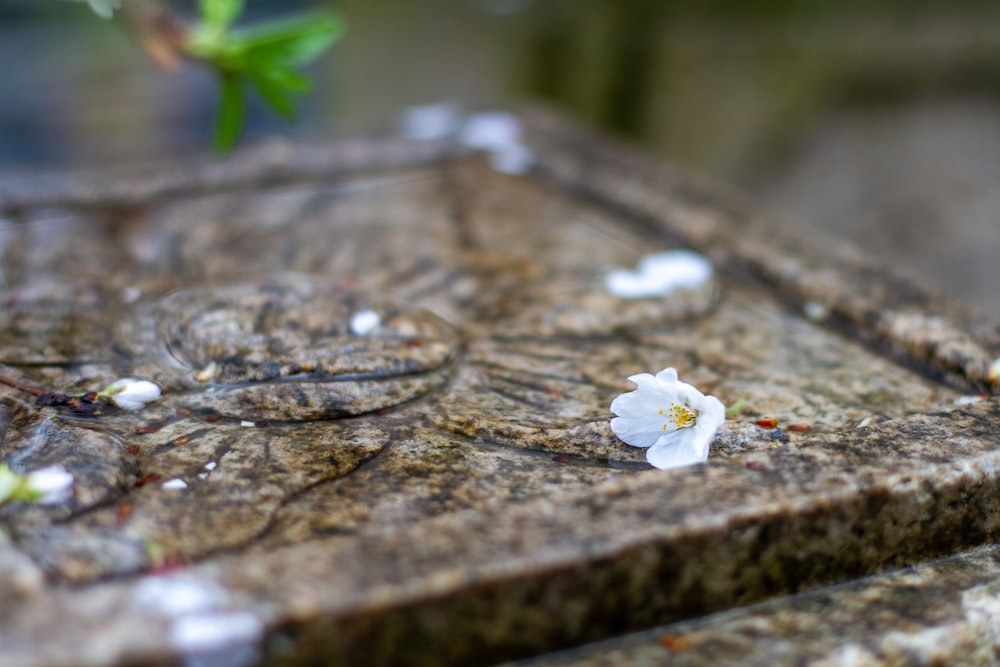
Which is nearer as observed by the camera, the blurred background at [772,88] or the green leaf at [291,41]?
the green leaf at [291,41]

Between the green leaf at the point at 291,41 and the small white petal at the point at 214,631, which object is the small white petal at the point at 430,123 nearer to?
the green leaf at the point at 291,41

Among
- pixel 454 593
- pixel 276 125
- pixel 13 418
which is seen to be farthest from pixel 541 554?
pixel 276 125

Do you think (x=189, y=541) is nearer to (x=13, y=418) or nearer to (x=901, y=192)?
(x=13, y=418)

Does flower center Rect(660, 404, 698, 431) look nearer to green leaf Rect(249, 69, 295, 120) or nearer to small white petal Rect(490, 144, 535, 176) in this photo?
green leaf Rect(249, 69, 295, 120)

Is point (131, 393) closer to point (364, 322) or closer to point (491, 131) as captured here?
point (364, 322)

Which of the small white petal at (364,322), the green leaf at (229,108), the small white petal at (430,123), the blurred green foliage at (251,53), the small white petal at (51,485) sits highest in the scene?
the blurred green foliage at (251,53)

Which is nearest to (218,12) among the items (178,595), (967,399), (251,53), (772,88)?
(251,53)

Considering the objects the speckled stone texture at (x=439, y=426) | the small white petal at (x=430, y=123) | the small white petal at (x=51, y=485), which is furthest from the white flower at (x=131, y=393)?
the small white petal at (x=430, y=123)
